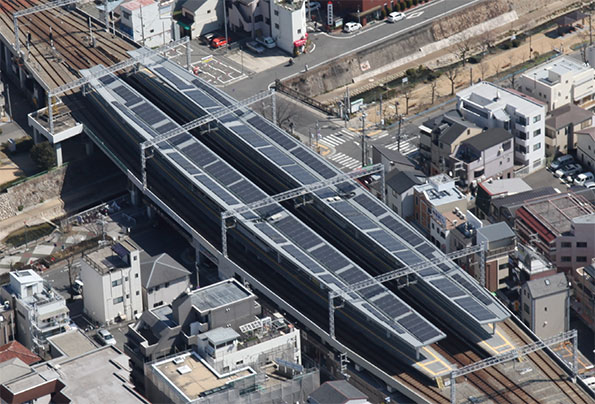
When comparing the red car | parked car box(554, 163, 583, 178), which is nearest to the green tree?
the red car

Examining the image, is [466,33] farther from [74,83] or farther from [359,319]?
[359,319]

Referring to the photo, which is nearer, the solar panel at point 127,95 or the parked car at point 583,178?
the parked car at point 583,178

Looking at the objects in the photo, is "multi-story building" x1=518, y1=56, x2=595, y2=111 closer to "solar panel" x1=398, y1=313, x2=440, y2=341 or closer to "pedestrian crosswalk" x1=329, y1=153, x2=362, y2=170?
"pedestrian crosswalk" x1=329, y1=153, x2=362, y2=170


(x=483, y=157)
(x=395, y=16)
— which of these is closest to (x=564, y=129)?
(x=483, y=157)

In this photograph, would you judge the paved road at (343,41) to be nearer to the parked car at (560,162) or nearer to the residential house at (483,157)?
the residential house at (483,157)

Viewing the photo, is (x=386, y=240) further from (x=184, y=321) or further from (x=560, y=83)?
(x=560, y=83)

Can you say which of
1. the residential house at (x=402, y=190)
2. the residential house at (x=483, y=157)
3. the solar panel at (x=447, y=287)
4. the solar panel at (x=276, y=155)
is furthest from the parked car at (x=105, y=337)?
the residential house at (x=483, y=157)
